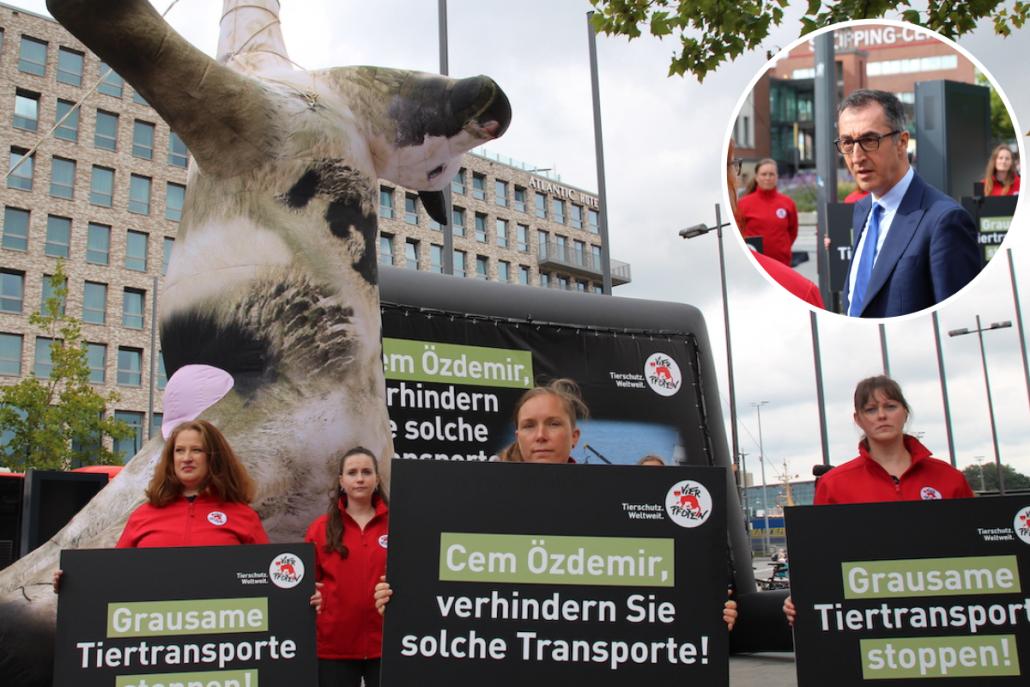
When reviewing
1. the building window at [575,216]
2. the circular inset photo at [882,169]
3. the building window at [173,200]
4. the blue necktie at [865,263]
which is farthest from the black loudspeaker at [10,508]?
the building window at [575,216]

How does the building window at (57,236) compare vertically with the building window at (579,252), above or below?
below

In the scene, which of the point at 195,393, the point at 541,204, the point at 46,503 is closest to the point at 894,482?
the point at 195,393

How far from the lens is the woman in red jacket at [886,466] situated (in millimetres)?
4031

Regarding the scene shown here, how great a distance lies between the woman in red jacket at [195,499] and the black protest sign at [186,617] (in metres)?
0.18

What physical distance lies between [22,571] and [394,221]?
1709 inches

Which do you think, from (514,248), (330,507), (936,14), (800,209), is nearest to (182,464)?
(330,507)

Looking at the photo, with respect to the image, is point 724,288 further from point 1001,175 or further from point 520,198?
point 520,198

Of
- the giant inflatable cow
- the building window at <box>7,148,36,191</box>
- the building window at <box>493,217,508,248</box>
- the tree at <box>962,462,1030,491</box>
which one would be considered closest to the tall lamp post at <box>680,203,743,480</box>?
the tree at <box>962,462,1030,491</box>

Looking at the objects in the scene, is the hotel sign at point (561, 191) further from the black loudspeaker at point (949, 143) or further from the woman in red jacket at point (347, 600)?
the black loudspeaker at point (949, 143)

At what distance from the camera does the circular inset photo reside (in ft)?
9.75

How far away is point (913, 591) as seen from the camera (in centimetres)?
362

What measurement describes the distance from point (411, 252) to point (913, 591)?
1781 inches

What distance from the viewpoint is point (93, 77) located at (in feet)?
125

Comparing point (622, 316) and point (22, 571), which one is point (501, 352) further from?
point (22, 571)
